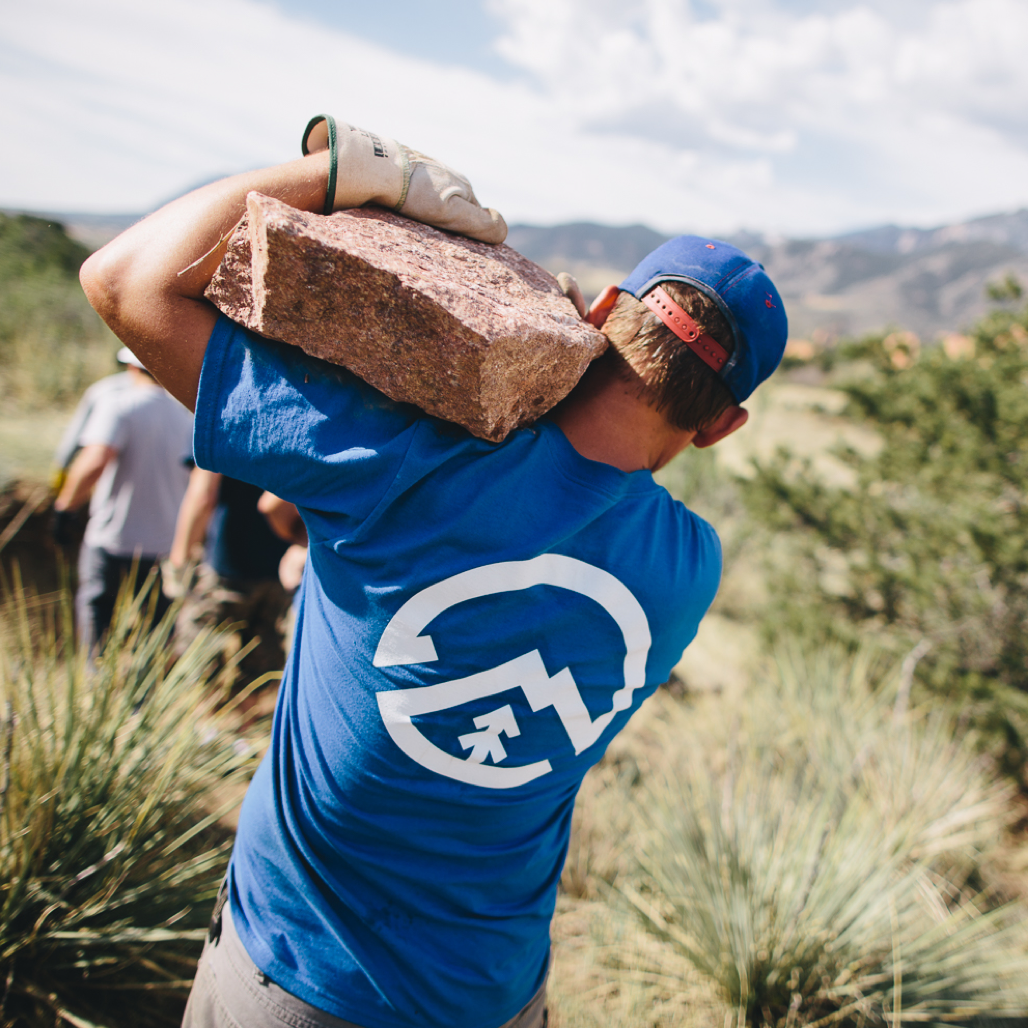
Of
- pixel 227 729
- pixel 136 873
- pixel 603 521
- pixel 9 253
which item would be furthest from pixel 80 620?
pixel 9 253

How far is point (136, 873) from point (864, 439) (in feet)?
89.5

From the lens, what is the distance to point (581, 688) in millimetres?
1167

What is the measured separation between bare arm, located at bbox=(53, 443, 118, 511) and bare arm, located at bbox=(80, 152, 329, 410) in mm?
2926

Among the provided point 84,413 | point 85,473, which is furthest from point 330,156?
point 84,413

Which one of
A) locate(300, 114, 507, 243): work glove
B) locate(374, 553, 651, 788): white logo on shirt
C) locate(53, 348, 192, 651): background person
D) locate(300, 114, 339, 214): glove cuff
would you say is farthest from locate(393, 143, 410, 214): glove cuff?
locate(53, 348, 192, 651): background person

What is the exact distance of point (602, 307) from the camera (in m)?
1.41

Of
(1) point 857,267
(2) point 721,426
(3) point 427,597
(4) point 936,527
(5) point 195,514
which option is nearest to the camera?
(3) point 427,597

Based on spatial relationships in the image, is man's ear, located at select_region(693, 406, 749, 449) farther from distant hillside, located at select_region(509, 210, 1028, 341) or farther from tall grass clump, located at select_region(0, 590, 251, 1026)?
distant hillside, located at select_region(509, 210, 1028, 341)

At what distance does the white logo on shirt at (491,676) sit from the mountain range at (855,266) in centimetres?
4842

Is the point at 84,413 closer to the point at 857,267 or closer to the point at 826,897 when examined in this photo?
the point at 826,897

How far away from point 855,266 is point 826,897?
110931 mm

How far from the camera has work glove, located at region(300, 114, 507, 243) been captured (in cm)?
115

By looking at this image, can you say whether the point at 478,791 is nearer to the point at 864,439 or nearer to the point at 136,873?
the point at 136,873

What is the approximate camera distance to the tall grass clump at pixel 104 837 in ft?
6.01
